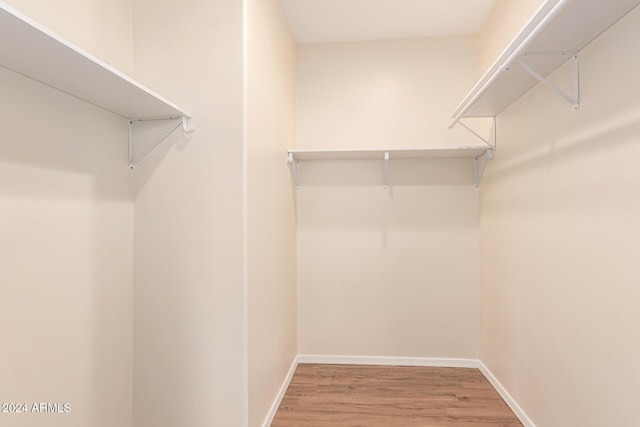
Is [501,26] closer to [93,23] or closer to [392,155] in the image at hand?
[392,155]

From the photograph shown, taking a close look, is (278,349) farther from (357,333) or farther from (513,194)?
(513,194)

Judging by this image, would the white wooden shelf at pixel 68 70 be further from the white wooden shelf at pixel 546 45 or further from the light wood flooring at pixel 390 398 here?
the light wood flooring at pixel 390 398

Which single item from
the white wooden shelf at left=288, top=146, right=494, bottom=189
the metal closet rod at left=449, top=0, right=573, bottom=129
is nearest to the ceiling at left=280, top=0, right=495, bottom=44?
the metal closet rod at left=449, top=0, right=573, bottom=129

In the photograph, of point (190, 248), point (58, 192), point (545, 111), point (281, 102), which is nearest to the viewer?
point (58, 192)

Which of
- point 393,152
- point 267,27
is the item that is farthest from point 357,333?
point 267,27

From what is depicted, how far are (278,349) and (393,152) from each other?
1.61 meters

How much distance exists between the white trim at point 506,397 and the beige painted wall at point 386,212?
19cm

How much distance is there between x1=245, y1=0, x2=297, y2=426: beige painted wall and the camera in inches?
70.0

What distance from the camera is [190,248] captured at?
1699 mm

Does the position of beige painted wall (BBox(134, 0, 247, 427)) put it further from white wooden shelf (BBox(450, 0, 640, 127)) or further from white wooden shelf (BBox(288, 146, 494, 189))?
white wooden shelf (BBox(450, 0, 640, 127))

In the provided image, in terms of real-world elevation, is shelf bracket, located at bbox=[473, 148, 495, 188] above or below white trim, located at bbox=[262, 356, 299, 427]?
above

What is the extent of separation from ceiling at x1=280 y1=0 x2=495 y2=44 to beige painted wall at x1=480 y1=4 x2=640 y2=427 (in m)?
0.87

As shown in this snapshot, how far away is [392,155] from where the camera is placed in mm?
2785

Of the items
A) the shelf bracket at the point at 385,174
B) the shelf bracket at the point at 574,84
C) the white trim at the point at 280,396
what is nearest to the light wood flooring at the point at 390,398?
the white trim at the point at 280,396
